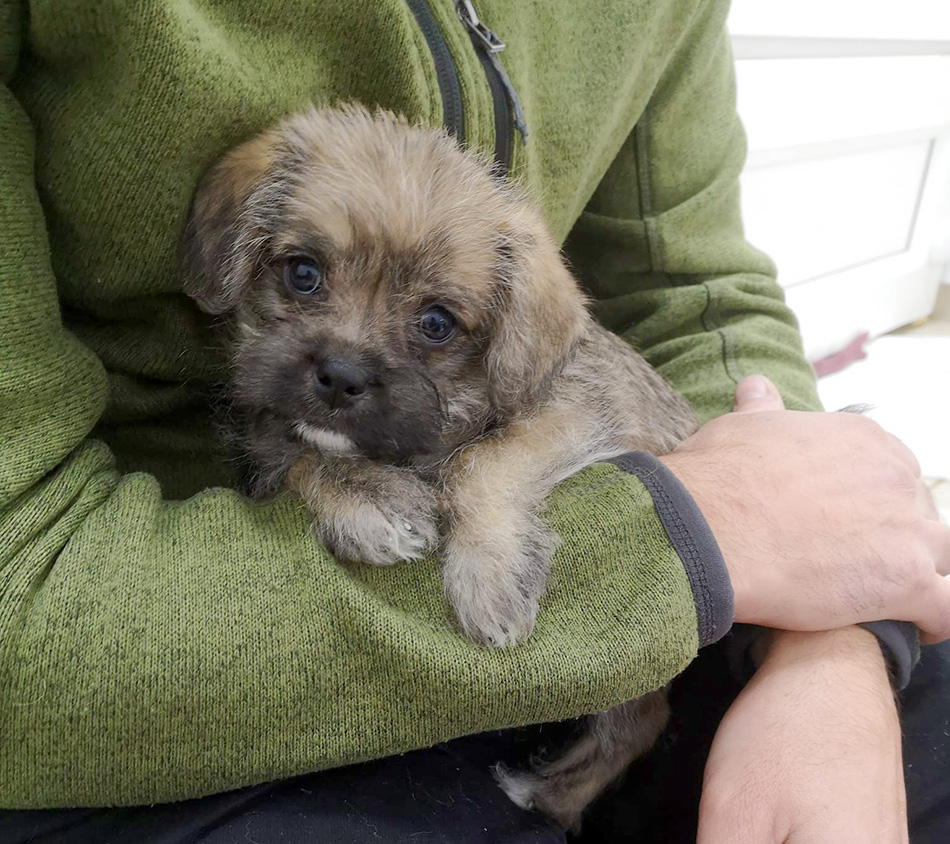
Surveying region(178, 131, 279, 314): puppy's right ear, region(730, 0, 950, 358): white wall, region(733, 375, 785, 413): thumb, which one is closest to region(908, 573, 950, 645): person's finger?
region(733, 375, 785, 413): thumb

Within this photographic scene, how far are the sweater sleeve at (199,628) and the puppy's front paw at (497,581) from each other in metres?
0.02

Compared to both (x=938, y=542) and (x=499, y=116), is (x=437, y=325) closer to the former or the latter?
(x=499, y=116)

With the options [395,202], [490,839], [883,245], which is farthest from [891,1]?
[490,839]

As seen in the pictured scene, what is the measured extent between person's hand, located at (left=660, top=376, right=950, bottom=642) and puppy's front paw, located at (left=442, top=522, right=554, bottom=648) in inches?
13.5

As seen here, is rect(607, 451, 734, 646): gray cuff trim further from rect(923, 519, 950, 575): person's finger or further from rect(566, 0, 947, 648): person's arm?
rect(566, 0, 947, 648): person's arm

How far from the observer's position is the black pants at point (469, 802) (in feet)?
3.75

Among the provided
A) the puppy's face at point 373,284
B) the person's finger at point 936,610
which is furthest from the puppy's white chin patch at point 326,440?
the person's finger at point 936,610

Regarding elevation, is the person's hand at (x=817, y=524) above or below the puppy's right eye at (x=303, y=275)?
below

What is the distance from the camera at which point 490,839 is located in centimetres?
126

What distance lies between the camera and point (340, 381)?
132 cm

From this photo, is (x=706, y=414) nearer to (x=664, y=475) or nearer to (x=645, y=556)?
(x=664, y=475)

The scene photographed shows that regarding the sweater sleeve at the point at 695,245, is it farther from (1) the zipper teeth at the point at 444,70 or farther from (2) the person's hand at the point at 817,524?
(1) the zipper teeth at the point at 444,70

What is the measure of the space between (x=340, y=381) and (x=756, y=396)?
1.09 m

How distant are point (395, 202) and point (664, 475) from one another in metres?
0.68
